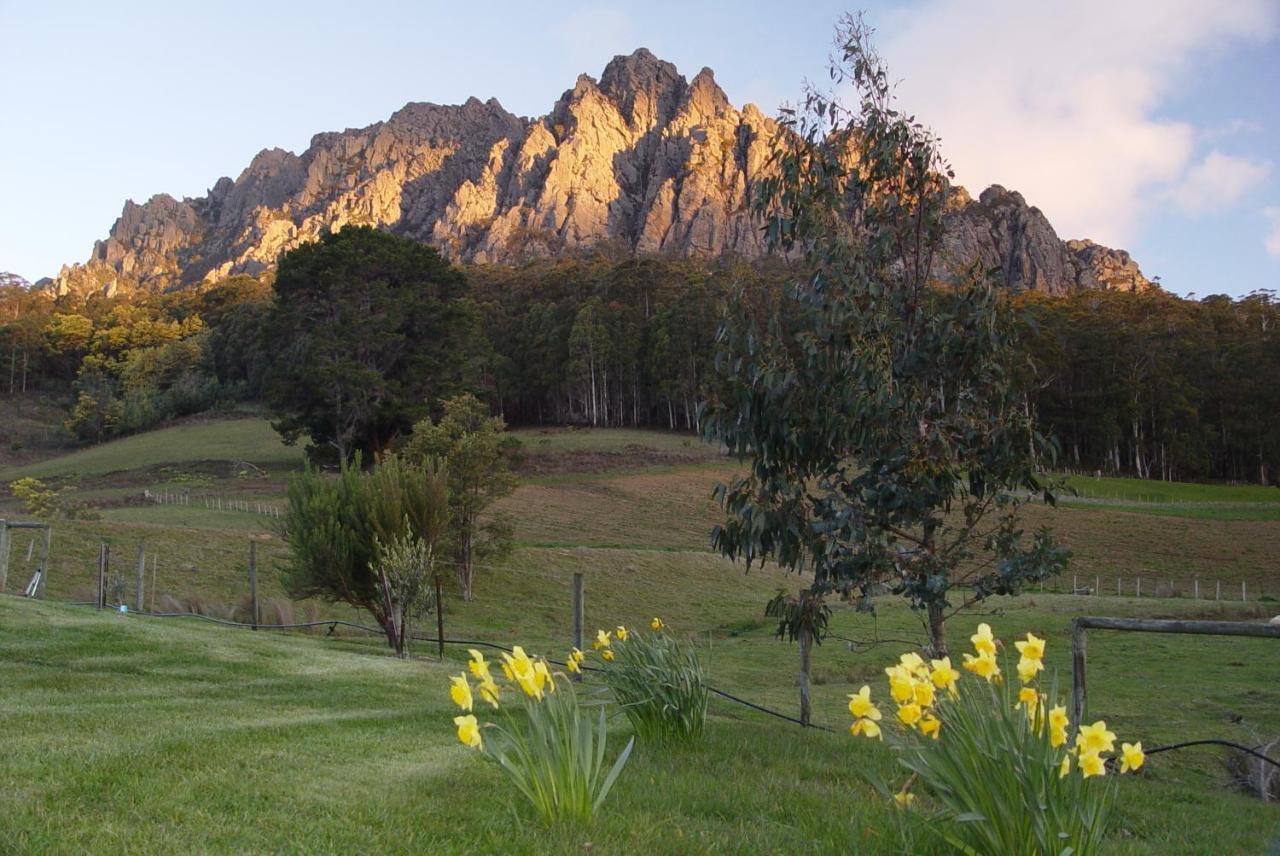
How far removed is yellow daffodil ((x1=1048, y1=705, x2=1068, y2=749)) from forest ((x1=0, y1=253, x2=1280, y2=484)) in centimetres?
5487

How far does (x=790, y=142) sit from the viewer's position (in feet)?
30.4

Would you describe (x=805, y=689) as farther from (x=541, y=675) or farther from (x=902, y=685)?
(x=902, y=685)

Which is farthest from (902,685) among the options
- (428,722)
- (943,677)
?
(428,722)

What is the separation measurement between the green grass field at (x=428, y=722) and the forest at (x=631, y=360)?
29.8 m

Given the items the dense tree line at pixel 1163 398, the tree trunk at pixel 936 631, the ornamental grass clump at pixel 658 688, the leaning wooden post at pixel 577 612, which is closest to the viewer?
the ornamental grass clump at pixel 658 688

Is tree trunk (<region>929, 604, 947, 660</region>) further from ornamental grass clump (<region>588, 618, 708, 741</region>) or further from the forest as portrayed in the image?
the forest

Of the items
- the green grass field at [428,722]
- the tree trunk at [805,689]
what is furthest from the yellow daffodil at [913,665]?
the tree trunk at [805,689]

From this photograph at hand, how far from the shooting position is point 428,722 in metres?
8.98

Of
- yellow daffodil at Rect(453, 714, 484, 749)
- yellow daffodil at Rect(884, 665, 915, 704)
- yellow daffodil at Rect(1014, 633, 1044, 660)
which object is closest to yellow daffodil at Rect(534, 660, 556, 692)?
yellow daffodil at Rect(453, 714, 484, 749)

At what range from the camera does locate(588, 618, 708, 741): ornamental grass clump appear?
284 inches

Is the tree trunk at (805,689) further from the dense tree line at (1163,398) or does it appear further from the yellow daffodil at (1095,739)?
the dense tree line at (1163,398)

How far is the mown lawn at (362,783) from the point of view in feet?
15.4

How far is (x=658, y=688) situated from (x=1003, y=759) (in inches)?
144

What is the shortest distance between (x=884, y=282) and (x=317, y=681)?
7.81m
